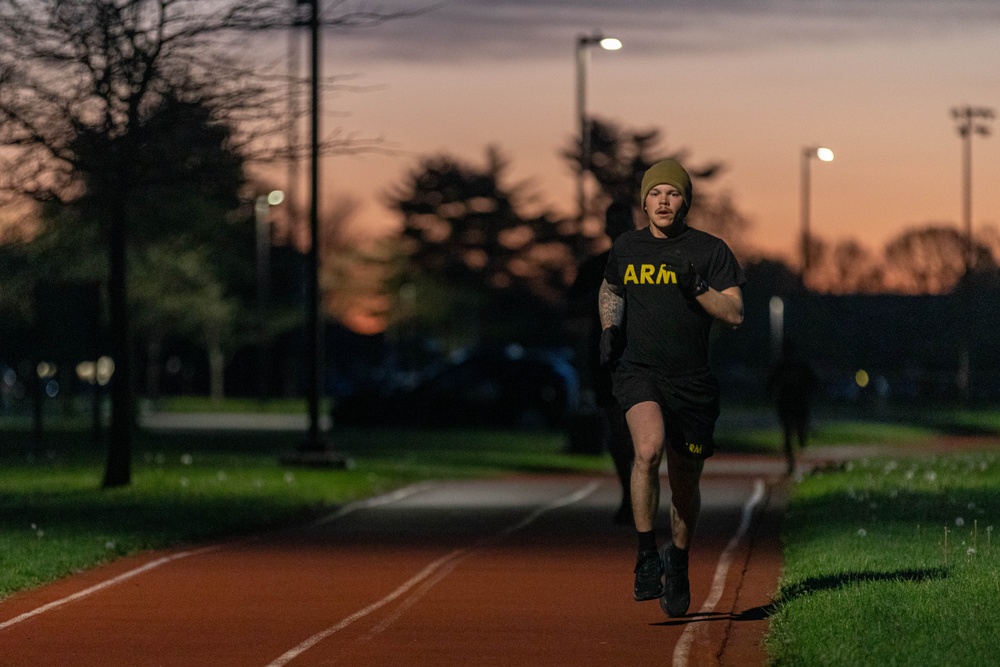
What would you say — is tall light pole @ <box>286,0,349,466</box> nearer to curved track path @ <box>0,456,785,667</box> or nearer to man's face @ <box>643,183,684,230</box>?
curved track path @ <box>0,456,785,667</box>

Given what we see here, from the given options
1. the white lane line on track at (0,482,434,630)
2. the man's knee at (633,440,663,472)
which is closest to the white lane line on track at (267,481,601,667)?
the man's knee at (633,440,663,472)

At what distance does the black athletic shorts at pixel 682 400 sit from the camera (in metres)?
10.0

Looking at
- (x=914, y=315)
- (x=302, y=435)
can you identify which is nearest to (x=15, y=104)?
(x=302, y=435)

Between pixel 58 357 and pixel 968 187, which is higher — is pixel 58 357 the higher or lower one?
the lower one

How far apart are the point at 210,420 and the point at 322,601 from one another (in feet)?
127

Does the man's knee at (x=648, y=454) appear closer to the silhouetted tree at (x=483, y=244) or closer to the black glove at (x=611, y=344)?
the black glove at (x=611, y=344)

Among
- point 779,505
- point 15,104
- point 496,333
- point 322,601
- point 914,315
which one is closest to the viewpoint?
point 322,601

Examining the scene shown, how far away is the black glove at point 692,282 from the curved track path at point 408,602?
1711mm

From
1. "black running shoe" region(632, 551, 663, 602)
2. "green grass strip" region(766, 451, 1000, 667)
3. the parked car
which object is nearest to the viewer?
"green grass strip" region(766, 451, 1000, 667)

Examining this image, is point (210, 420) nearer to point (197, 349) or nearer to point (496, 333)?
point (197, 349)

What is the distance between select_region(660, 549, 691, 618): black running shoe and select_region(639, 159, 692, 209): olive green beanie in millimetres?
1880

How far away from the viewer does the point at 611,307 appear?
10.1m

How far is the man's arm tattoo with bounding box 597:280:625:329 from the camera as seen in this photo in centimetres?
1009

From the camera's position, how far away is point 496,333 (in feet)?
359
